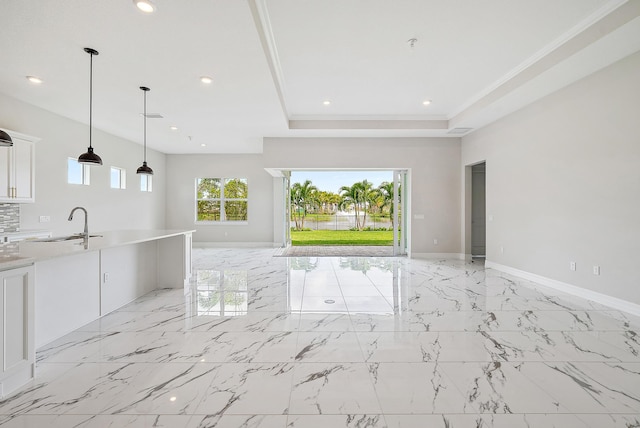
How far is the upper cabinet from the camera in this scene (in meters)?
4.38

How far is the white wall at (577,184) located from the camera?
12.1 ft

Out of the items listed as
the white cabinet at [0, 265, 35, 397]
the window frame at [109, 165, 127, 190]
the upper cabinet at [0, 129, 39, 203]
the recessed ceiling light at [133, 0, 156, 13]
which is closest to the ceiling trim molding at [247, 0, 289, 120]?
the recessed ceiling light at [133, 0, 156, 13]

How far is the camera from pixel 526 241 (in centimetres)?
543

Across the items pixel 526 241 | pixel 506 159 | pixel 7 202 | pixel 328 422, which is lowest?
pixel 328 422

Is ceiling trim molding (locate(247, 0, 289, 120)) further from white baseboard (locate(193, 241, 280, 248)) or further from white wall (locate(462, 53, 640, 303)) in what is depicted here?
white baseboard (locate(193, 241, 280, 248))

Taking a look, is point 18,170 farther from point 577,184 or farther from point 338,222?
point 338,222

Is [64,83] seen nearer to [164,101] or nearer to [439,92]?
[164,101]

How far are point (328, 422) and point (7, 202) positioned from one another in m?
5.74

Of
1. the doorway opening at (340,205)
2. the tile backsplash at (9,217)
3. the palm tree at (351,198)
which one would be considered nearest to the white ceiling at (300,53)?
the tile backsplash at (9,217)

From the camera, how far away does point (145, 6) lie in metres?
2.64

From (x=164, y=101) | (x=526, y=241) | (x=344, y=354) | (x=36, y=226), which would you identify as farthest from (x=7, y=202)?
(x=526, y=241)

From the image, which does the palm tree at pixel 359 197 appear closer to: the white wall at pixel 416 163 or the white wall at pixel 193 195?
the white wall at pixel 193 195

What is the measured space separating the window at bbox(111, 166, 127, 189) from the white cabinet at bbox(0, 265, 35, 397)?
610 centimetres

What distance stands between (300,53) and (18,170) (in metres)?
4.65
